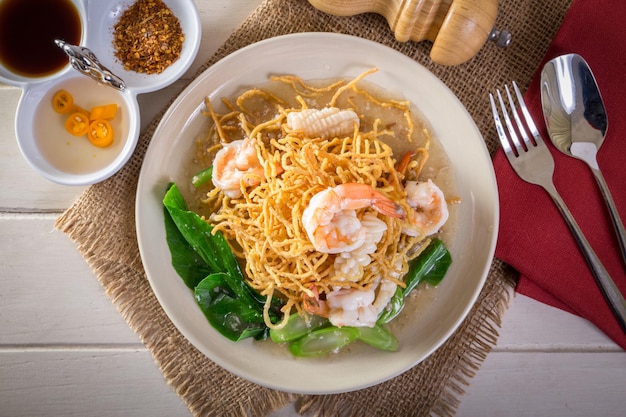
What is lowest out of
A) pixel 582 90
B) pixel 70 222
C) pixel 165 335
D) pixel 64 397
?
pixel 64 397

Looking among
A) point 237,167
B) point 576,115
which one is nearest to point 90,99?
point 237,167

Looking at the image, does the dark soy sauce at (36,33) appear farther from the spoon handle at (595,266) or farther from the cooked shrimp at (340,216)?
the spoon handle at (595,266)

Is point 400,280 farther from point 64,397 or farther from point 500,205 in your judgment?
point 64,397

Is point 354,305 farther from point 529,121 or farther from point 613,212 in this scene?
point 613,212

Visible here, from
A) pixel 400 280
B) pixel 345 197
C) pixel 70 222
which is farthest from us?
pixel 70 222

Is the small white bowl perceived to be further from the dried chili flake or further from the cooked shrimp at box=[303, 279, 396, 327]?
the cooked shrimp at box=[303, 279, 396, 327]

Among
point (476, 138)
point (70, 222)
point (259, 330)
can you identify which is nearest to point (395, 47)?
point (476, 138)
